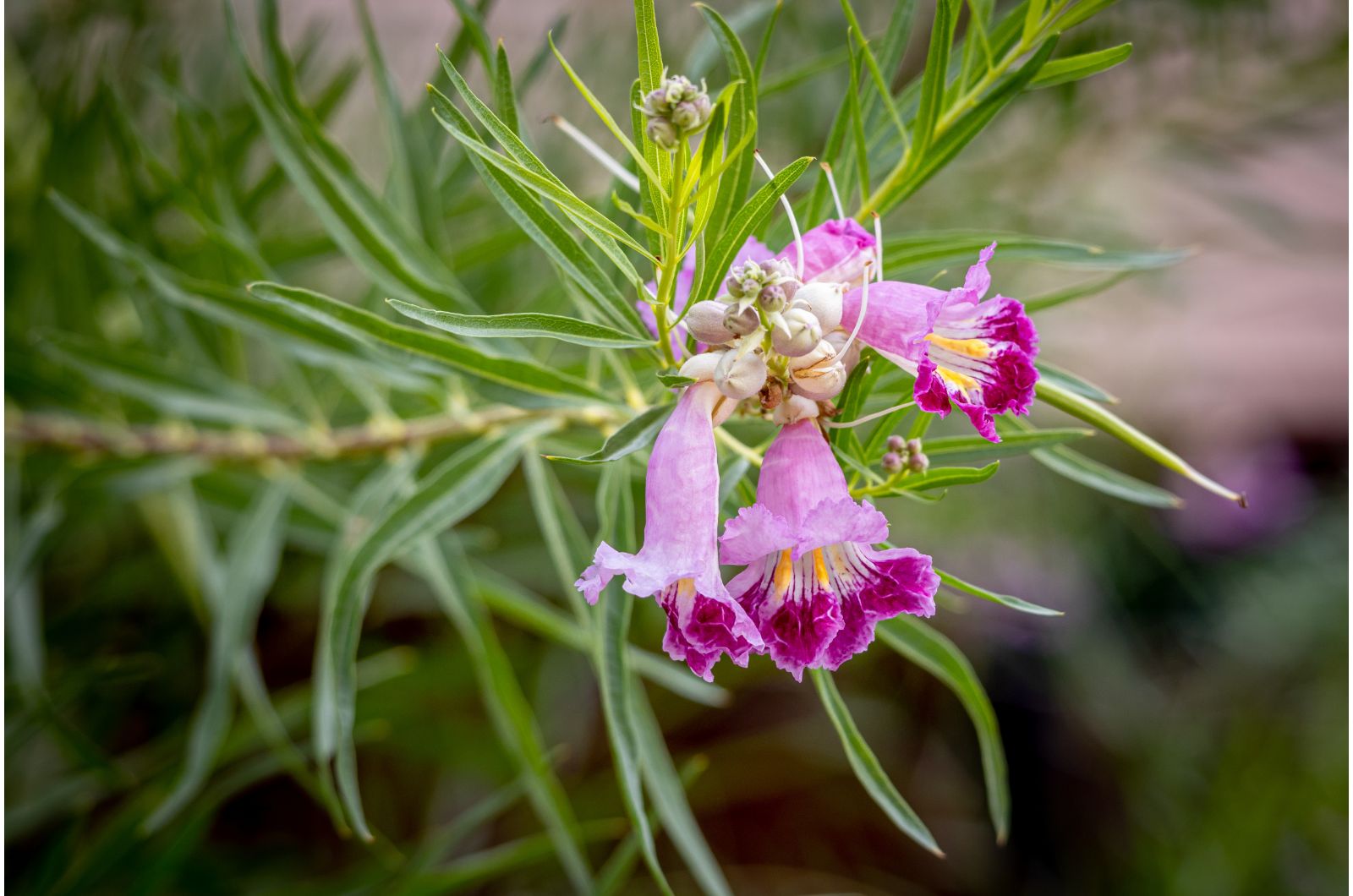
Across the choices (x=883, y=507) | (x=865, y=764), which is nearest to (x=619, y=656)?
(x=865, y=764)

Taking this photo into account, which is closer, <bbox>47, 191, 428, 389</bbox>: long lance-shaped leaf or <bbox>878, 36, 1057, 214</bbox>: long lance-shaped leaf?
<bbox>878, 36, 1057, 214</bbox>: long lance-shaped leaf

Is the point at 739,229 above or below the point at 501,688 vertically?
above

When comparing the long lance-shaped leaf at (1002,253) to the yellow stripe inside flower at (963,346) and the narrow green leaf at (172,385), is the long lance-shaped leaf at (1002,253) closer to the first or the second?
the yellow stripe inside flower at (963,346)

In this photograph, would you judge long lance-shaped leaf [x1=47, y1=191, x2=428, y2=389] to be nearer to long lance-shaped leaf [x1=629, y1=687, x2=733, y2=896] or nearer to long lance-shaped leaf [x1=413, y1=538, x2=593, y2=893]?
long lance-shaped leaf [x1=413, y1=538, x2=593, y2=893]

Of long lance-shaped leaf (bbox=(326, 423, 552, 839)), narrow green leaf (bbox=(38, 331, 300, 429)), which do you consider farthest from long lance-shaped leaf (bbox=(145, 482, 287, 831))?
long lance-shaped leaf (bbox=(326, 423, 552, 839))

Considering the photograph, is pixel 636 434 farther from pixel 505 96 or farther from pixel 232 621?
pixel 232 621
